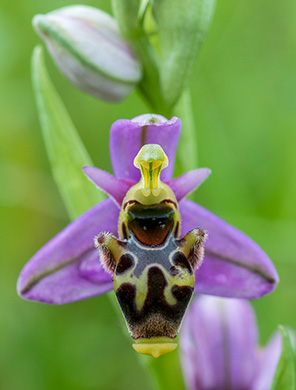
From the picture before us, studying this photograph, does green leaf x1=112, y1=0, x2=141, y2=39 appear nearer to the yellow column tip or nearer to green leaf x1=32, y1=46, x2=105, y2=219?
green leaf x1=32, y1=46, x2=105, y2=219

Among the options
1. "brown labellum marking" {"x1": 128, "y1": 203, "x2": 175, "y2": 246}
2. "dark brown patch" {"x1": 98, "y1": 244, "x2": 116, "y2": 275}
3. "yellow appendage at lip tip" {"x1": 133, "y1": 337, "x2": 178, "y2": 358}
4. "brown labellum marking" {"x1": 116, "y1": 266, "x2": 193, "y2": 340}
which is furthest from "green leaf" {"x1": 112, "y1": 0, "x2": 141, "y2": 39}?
"yellow appendage at lip tip" {"x1": 133, "y1": 337, "x2": 178, "y2": 358}

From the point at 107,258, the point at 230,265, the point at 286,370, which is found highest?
the point at 107,258

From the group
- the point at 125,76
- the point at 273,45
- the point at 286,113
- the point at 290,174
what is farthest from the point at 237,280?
the point at 273,45

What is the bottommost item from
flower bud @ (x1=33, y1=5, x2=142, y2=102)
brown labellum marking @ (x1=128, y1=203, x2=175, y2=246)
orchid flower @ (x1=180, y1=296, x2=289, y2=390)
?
orchid flower @ (x1=180, y1=296, x2=289, y2=390)

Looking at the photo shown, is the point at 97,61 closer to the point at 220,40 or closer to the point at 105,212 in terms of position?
the point at 105,212

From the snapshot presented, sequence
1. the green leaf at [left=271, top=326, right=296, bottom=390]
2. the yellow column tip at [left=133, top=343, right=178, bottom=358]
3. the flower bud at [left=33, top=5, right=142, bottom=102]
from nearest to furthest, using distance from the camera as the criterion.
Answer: the yellow column tip at [left=133, top=343, right=178, bottom=358] → the green leaf at [left=271, top=326, right=296, bottom=390] → the flower bud at [left=33, top=5, right=142, bottom=102]

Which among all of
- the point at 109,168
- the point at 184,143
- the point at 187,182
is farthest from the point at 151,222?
the point at 109,168

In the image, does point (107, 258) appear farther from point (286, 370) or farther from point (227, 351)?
point (227, 351)
